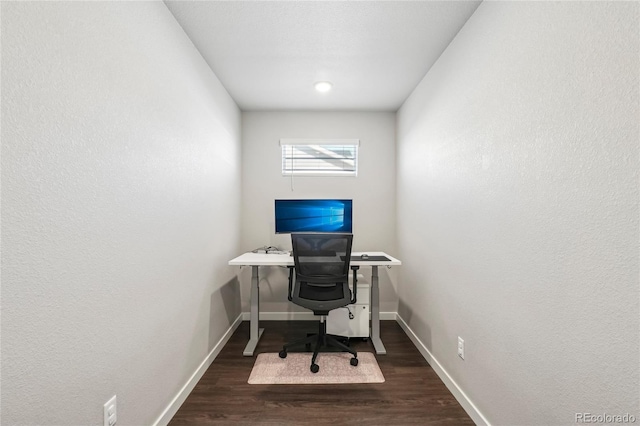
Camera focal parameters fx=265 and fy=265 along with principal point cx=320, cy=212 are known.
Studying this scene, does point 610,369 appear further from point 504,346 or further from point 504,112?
point 504,112

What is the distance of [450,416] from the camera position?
1.70m

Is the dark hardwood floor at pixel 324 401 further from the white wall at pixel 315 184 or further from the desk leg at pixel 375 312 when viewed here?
the white wall at pixel 315 184

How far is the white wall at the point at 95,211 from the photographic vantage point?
85 cm

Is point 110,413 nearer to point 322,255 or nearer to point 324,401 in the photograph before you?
point 324,401

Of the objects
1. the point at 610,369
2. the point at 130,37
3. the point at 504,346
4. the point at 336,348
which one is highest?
the point at 130,37

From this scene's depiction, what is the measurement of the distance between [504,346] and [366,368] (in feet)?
3.89

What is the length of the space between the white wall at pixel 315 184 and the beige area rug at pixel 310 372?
0.99 metres

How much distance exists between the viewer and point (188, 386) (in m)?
1.89

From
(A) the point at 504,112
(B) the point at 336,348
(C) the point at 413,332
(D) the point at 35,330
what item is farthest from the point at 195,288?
(A) the point at 504,112

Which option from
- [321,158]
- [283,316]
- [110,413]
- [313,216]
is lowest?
[283,316]

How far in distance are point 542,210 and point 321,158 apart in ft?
8.36
